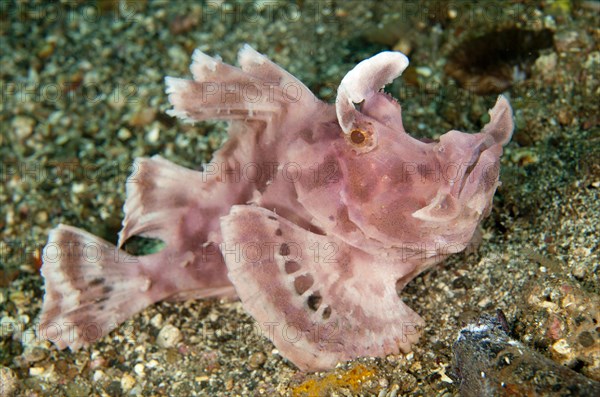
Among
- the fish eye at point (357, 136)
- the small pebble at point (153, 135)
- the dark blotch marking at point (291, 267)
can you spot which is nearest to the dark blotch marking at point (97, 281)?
the dark blotch marking at point (291, 267)

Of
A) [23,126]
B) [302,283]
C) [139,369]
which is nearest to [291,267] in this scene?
[302,283]

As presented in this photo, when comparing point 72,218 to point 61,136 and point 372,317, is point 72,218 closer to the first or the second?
point 61,136

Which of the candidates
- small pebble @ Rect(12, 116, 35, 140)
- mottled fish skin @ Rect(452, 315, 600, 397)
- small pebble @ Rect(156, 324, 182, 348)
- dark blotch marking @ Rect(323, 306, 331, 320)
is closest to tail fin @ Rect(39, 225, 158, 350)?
small pebble @ Rect(156, 324, 182, 348)

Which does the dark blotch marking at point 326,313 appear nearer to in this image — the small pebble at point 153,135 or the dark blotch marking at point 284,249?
the dark blotch marking at point 284,249

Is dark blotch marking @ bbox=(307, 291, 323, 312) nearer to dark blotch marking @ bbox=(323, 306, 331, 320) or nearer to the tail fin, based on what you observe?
dark blotch marking @ bbox=(323, 306, 331, 320)

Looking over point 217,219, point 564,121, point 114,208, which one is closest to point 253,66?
point 217,219

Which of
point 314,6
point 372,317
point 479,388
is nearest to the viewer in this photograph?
point 479,388
